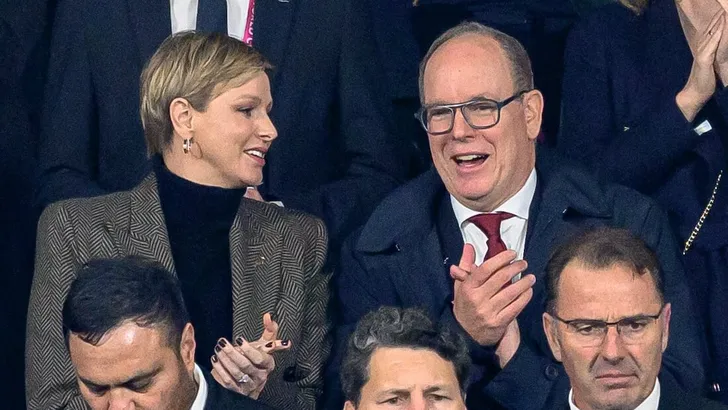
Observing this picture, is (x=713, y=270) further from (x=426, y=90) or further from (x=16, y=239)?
(x=16, y=239)

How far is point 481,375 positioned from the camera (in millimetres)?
4711

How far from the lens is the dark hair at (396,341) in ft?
14.7

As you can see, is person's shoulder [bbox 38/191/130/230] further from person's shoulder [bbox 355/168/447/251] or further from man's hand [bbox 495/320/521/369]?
man's hand [bbox 495/320/521/369]

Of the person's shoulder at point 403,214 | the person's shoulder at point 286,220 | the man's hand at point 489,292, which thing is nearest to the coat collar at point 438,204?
the person's shoulder at point 403,214

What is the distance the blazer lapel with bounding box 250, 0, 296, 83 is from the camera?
5.40m

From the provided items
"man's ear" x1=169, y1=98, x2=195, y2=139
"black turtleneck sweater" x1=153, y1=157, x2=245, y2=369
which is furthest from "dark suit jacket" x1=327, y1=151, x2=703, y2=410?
"man's ear" x1=169, y1=98, x2=195, y2=139

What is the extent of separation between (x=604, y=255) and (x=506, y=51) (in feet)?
2.62

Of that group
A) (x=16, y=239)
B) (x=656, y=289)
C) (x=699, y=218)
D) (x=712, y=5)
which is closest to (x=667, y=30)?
(x=712, y=5)

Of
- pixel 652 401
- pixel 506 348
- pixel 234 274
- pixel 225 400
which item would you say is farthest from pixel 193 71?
pixel 652 401

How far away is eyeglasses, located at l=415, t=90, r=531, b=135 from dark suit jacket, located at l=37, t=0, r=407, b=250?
41cm

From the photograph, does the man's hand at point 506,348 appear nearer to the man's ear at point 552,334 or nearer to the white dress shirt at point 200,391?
the man's ear at point 552,334

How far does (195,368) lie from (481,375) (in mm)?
700

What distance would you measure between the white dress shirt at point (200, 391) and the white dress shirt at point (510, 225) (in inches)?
33.3

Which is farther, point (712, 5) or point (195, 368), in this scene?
point (712, 5)
